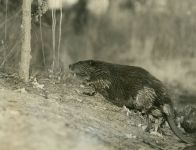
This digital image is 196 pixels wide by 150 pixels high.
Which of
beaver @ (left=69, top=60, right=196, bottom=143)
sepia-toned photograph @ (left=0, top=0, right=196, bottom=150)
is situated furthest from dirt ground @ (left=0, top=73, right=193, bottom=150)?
beaver @ (left=69, top=60, right=196, bottom=143)

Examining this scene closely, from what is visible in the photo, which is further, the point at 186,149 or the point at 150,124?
the point at 150,124

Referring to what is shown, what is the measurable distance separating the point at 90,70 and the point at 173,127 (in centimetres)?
175

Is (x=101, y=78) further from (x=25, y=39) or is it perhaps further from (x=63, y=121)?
(x=63, y=121)

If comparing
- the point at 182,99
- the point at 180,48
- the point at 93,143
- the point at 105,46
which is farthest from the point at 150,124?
the point at 105,46

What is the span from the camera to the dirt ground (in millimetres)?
6223

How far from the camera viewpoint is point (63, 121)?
680 cm

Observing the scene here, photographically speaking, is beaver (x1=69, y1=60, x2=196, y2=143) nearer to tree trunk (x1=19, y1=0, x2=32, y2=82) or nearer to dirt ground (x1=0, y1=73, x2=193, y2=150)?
dirt ground (x1=0, y1=73, x2=193, y2=150)

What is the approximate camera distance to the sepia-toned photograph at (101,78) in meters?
6.66

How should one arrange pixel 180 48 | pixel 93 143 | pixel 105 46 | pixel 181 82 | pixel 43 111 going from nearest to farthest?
pixel 93 143 < pixel 43 111 < pixel 181 82 < pixel 180 48 < pixel 105 46

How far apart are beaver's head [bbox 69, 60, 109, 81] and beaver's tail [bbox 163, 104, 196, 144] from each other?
1.12m

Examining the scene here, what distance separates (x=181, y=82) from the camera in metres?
10.7

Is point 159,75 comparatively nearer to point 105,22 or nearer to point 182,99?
point 182,99

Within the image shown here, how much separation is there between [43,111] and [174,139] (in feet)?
5.65

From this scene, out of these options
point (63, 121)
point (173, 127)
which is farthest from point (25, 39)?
point (173, 127)
